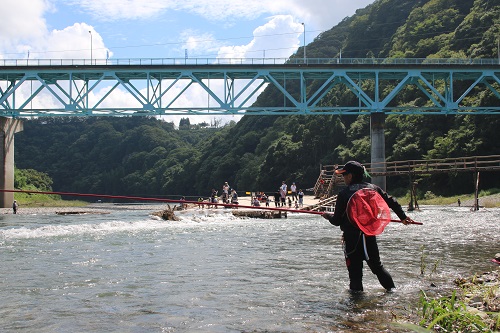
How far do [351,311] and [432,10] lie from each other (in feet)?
248

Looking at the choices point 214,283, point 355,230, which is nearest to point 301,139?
point 214,283

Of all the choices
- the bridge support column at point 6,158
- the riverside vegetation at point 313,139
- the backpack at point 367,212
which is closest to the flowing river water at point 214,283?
the backpack at point 367,212

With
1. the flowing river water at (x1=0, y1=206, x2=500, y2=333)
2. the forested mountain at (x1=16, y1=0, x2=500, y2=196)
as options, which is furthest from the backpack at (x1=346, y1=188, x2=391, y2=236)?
the forested mountain at (x1=16, y1=0, x2=500, y2=196)

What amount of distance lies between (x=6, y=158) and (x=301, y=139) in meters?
36.7

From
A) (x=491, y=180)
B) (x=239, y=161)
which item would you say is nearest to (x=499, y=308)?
(x=491, y=180)

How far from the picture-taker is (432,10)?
247 ft

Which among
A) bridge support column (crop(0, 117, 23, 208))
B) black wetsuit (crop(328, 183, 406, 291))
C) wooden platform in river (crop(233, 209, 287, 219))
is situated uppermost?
bridge support column (crop(0, 117, 23, 208))

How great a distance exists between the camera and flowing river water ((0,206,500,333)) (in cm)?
644

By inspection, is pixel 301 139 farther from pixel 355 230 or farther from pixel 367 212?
pixel 367 212

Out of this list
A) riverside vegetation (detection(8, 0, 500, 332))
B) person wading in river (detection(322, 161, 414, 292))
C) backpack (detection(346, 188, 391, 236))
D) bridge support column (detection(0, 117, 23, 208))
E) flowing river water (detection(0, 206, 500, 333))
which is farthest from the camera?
riverside vegetation (detection(8, 0, 500, 332))

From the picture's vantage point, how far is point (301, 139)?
242 ft

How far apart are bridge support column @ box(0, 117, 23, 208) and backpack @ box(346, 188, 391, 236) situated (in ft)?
158

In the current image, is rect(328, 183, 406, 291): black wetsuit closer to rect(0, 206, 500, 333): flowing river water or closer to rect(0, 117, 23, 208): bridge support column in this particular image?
rect(0, 206, 500, 333): flowing river water

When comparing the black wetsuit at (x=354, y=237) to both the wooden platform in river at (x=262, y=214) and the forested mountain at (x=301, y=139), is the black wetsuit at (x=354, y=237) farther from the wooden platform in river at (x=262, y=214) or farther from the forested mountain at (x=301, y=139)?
the forested mountain at (x=301, y=139)
